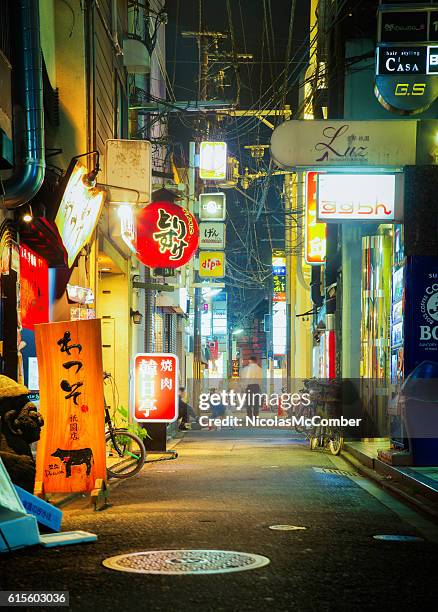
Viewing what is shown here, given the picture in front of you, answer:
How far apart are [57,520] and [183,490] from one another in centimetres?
431

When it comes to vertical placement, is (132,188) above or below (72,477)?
above

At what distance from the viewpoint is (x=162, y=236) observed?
21406 mm

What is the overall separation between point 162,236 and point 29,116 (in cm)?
970

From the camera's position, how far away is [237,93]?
83.0ft

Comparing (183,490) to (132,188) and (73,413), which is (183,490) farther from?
(132,188)

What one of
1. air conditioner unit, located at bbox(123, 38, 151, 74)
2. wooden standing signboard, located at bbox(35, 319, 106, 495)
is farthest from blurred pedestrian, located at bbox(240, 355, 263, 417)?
wooden standing signboard, located at bbox(35, 319, 106, 495)

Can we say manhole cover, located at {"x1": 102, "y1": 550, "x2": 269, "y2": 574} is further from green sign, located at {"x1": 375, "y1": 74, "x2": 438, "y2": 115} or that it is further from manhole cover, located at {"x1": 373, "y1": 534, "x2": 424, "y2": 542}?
green sign, located at {"x1": 375, "y1": 74, "x2": 438, "y2": 115}

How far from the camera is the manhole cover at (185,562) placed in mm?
6340

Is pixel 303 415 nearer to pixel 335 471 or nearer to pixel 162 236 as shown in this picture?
pixel 162 236

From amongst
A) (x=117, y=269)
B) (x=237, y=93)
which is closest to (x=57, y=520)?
(x=117, y=269)

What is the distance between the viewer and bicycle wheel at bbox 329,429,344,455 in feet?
62.9

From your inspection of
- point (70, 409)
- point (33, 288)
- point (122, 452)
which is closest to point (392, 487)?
point (122, 452)

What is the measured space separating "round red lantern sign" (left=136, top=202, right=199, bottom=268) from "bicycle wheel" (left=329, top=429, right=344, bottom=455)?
5.92 meters

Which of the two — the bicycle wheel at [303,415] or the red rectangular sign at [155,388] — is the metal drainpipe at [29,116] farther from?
the bicycle wheel at [303,415]
